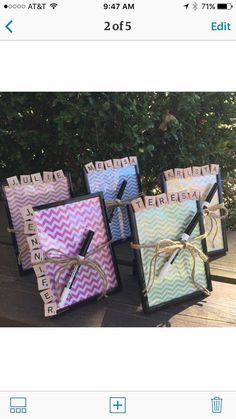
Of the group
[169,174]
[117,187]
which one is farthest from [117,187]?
[169,174]

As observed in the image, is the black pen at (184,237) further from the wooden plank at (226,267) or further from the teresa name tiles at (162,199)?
the wooden plank at (226,267)

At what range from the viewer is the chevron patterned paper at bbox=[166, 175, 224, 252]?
1157mm

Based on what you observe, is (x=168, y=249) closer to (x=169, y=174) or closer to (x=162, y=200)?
(x=162, y=200)

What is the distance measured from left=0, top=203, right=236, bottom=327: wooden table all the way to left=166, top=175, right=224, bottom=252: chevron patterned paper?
99mm

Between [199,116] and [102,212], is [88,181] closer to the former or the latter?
[102,212]

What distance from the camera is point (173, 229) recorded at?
1.00m

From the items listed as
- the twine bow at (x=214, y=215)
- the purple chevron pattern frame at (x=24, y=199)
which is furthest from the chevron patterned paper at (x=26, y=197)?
the twine bow at (x=214, y=215)
